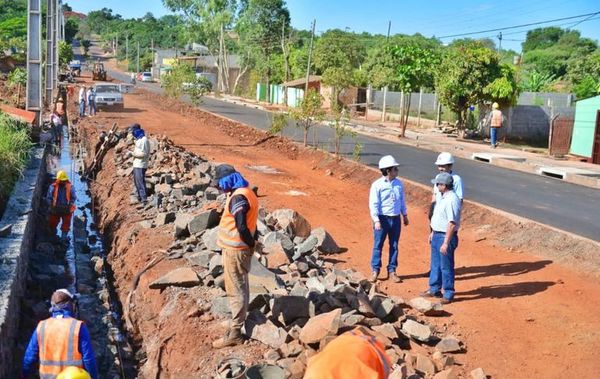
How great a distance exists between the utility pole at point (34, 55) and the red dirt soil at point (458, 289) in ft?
15.5

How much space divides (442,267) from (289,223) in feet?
10.4

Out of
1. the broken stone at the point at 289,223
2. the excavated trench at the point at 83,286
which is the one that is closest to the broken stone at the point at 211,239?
the broken stone at the point at 289,223

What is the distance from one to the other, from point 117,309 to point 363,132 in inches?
864

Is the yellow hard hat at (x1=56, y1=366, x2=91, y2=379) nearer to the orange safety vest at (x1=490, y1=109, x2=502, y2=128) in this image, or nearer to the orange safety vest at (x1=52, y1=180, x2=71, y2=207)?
the orange safety vest at (x1=52, y1=180, x2=71, y2=207)

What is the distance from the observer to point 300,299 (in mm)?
6598

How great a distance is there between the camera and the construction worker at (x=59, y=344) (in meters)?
5.12

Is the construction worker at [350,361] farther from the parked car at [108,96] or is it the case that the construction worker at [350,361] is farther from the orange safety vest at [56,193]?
the parked car at [108,96]

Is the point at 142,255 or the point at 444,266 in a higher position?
the point at 444,266

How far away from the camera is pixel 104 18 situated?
182125 mm

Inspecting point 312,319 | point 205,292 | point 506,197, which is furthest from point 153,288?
point 506,197

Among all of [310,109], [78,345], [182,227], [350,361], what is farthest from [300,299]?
[310,109]

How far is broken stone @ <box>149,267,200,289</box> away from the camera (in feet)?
26.6

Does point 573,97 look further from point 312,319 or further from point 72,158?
point 312,319

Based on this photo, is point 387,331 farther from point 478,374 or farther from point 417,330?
point 478,374
